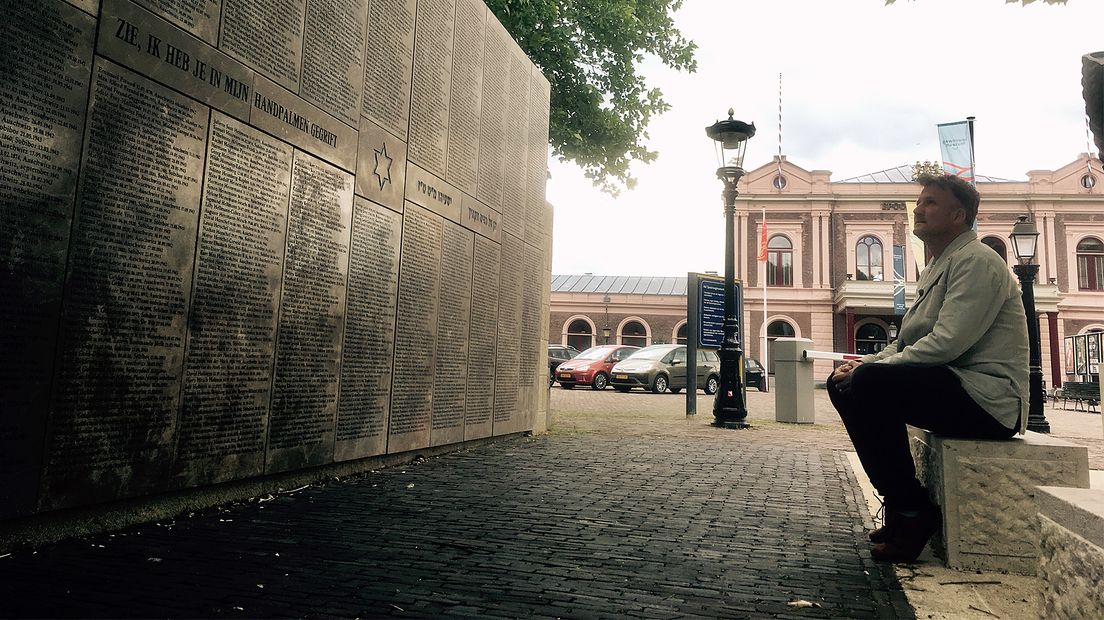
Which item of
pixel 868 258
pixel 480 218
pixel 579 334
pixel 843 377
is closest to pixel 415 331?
pixel 480 218

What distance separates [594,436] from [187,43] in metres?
6.14

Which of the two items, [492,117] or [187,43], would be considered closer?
[187,43]

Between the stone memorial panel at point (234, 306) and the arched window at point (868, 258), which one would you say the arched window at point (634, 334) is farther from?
the stone memorial panel at point (234, 306)

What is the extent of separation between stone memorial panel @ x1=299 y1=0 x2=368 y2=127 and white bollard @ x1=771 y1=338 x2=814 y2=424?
908 centimetres

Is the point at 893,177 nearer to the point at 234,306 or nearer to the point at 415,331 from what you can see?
the point at 415,331

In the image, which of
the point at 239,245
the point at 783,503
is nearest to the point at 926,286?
the point at 783,503

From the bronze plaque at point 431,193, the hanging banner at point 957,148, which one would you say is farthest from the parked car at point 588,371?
the bronze plaque at point 431,193

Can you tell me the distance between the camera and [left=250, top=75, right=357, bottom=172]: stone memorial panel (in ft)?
13.1

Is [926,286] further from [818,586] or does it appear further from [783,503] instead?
[783,503]

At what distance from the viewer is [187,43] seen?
3486mm

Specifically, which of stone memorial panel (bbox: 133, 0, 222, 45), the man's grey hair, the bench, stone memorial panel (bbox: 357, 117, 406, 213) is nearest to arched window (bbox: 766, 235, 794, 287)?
the bench

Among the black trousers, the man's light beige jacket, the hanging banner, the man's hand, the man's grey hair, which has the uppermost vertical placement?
the hanging banner

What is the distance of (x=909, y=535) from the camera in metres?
3.01

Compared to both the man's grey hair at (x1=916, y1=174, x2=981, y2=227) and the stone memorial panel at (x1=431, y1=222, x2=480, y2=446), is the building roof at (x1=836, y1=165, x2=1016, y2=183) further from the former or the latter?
the man's grey hair at (x1=916, y1=174, x2=981, y2=227)
